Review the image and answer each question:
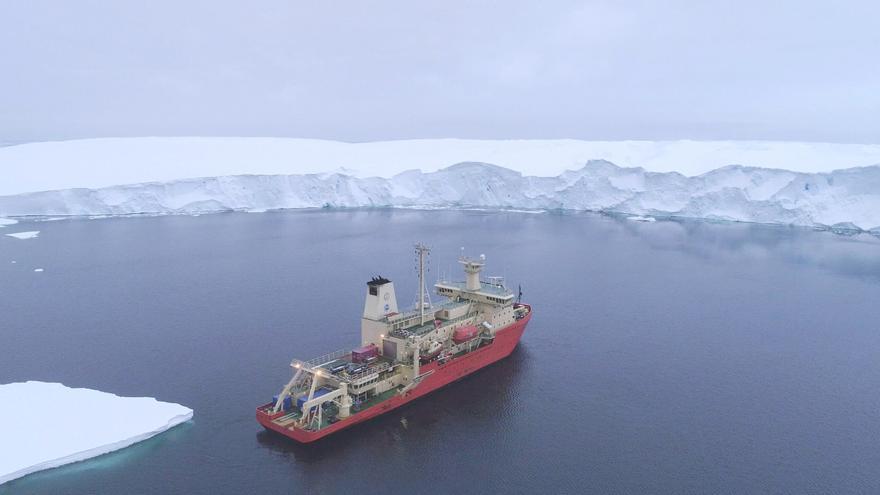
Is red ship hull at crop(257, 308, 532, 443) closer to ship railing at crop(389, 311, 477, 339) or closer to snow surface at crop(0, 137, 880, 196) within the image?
ship railing at crop(389, 311, 477, 339)

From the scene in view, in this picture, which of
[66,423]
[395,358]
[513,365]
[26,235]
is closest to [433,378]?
[395,358]

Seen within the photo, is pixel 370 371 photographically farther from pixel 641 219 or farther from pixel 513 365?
pixel 641 219

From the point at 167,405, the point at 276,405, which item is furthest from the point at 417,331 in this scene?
the point at 167,405

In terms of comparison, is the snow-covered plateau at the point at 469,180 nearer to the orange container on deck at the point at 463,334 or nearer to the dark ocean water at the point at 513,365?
the dark ocean water at the point at 513,365

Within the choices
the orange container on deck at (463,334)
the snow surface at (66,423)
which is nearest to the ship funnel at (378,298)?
the orange container on deck at (463,334)

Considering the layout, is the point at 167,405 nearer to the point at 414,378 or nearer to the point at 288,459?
the point at 288,459

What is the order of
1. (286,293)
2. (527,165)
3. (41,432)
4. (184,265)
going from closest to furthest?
1. (41,432)
2. (286,293)
3. (184,265)
4. (527,165)

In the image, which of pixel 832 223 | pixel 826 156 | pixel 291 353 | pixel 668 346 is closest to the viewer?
pixel 291 353

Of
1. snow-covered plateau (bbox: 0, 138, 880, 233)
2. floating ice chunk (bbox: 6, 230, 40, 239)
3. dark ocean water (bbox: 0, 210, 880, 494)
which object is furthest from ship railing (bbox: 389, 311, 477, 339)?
snow-covered plateau (bbox: 0, 138, 880, 233)
